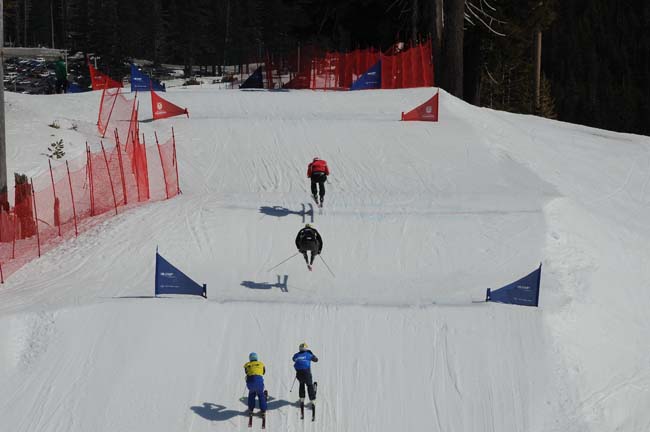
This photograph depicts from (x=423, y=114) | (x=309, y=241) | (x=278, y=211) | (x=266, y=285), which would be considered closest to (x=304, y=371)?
(x=309, y=241)

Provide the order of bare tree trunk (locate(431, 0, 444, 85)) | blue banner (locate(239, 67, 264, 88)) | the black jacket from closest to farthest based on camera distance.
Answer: the black jacket < bare tree trunk (locate(431, 0, 444, 85)) < blue banner (locate(239, 67, 264, 88))

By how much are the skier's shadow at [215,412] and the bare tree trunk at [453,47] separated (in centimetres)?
2323

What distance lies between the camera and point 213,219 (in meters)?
21.5

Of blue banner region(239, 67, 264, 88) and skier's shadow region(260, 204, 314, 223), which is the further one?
blue banner region(239, 67, 264, 88)

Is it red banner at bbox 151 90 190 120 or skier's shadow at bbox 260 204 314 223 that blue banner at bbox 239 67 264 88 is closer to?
red banner at bbox 151 90 190 120

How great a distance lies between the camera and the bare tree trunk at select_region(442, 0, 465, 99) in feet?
115

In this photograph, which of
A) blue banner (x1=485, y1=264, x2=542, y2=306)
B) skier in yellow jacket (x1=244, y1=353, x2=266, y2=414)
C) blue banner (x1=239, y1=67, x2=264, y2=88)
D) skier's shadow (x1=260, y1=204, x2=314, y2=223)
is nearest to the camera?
skier in yellow jacket (x1=244, y1=353, x2=266, y2=414)

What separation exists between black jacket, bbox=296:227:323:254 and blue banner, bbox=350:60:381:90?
56.4ft

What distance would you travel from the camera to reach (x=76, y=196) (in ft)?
76.3

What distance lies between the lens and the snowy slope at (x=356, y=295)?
14.9 metres

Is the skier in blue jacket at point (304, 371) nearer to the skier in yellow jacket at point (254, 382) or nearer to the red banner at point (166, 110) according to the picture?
the skier in yellow jacket at point (254, 382)

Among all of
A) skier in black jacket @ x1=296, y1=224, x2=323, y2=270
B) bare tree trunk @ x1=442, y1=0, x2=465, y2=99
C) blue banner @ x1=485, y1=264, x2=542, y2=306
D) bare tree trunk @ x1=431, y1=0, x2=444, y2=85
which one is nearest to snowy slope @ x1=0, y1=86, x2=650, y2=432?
blue banner @ x1=485, y1=264, x2=542, y2=306

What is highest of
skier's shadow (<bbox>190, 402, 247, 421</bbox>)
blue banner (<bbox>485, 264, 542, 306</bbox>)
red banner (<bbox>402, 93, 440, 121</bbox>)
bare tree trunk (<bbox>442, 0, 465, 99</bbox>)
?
bare tree trunk (<bbox>442, 0, 465, 99</bbox>)

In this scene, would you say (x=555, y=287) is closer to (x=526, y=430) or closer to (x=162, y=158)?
(x=526, y=430)
